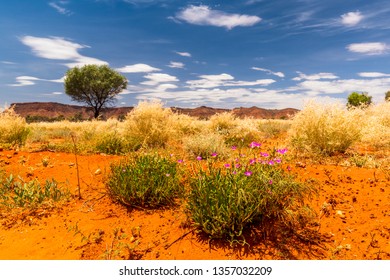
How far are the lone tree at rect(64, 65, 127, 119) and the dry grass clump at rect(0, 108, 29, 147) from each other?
30.6 m

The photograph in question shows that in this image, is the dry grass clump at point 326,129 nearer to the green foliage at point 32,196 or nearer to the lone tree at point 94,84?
the green foliage at point 32,196

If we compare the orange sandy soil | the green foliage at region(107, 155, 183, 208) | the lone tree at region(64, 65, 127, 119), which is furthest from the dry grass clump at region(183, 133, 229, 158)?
the lone tree at region(64, 65, 127, 119)

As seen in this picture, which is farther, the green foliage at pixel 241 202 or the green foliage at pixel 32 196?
the green foliage at pixel 32 196

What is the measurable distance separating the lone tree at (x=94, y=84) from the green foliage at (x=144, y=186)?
3802 cm

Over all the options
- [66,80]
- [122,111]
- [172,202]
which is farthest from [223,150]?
[122,111]

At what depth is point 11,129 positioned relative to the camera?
36.2 feet

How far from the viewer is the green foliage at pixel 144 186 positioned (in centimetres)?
481

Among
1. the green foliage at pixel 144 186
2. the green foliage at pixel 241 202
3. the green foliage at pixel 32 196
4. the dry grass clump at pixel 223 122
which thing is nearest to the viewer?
the green foliage at pixel 241 202

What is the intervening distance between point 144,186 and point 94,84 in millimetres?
39148

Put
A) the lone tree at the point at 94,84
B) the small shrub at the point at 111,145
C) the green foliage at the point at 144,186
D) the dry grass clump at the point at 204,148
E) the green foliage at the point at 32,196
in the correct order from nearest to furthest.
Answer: the green foliage at the point at 144,186 < the green foliage at the point at 32,196 < the dry grass clump at the point at 204,148 < the small shrub at the point at 111,145 < the lone tree at the point at 94,84

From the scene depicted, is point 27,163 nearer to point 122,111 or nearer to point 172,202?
point 172,202

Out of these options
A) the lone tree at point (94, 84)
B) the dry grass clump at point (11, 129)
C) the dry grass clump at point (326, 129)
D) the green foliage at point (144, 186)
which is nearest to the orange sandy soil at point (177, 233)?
the green foliage at point (144, 186)

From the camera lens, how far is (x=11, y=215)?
16.7 feet

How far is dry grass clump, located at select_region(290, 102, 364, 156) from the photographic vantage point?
858 cm
